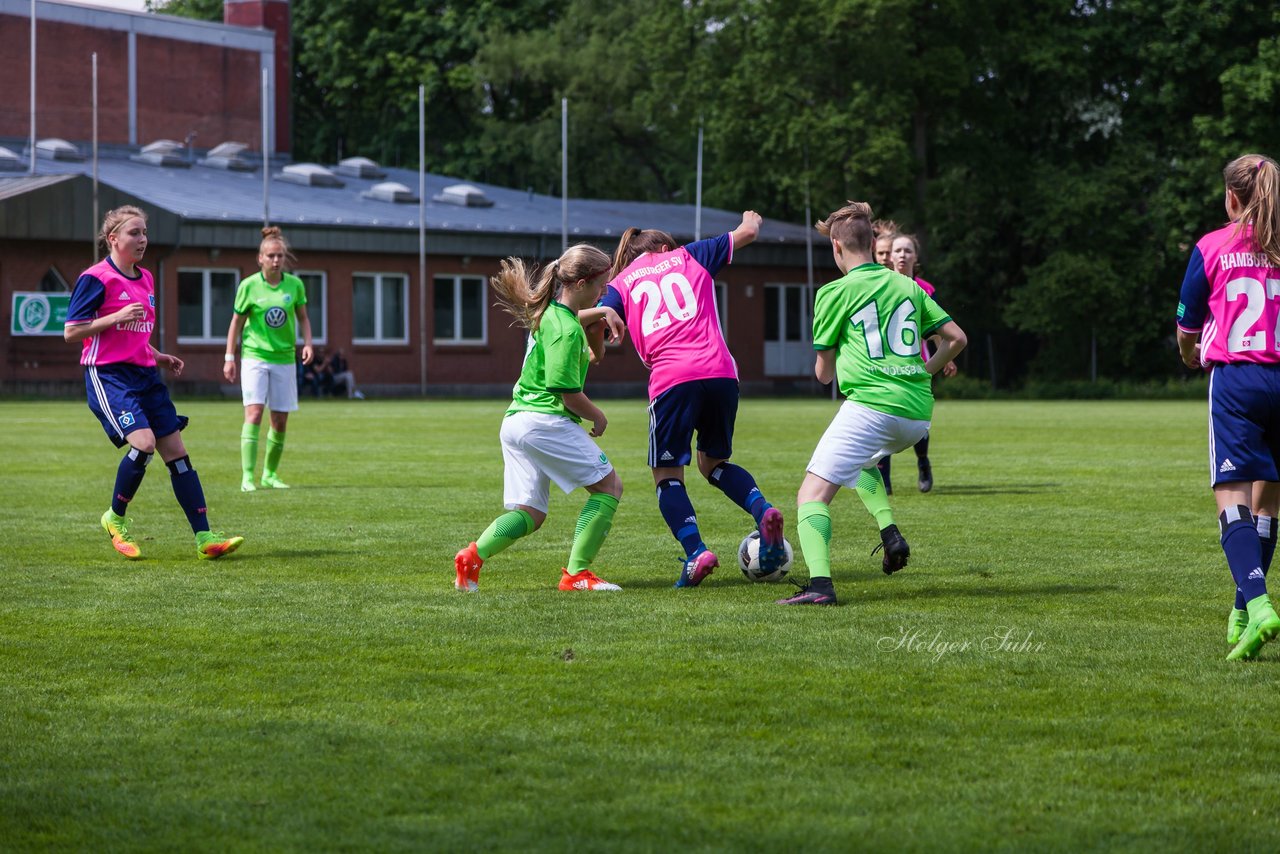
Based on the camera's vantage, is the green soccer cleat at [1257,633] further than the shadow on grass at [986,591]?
No

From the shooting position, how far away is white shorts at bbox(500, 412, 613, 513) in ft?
26.0

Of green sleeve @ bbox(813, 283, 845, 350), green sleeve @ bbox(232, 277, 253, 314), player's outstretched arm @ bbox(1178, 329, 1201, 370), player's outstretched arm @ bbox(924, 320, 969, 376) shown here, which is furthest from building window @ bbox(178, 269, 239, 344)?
player's outstretched arm @ bbox(1178, 329, 1201, 370)

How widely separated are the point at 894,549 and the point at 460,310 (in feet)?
129

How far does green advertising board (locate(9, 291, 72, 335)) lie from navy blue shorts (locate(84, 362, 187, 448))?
106 feet

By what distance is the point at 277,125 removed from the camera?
58719 mm

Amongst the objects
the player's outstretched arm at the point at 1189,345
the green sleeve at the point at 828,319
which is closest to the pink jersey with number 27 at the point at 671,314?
the green sleeve at the point at 828,319

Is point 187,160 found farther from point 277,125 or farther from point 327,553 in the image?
point 327,553

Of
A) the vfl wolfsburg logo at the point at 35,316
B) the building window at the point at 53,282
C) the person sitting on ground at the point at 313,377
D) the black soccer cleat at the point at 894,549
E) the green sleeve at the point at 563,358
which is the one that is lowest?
the black soccer cleat at the point at 894,549

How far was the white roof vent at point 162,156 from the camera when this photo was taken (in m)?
49.3

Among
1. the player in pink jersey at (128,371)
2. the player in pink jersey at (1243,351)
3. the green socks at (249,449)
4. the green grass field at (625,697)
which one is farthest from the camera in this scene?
the green socks at (249,449)

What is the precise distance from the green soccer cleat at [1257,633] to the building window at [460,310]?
135 feet

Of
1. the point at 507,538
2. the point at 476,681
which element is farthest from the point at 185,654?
the point at 507,538

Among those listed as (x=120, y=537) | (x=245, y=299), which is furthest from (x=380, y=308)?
(x=120, y=537)

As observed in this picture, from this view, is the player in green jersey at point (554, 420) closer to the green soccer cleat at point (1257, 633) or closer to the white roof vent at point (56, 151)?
the green soccer cleat at point (1257, 633)
